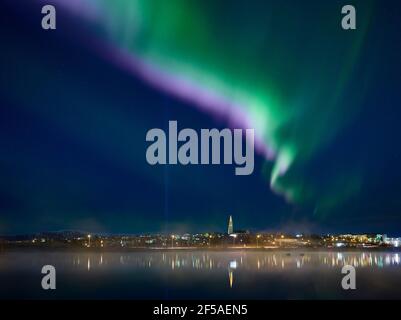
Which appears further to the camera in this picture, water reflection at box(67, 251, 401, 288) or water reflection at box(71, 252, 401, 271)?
water reflection at box(71, 252, 401, 271)

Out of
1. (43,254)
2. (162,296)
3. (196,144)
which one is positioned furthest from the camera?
(43,254)

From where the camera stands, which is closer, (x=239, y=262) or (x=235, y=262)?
(x=239, y=262)

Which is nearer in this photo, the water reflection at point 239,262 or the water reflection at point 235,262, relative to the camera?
the water reflection at point 235,262

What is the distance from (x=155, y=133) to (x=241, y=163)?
2.03 metres

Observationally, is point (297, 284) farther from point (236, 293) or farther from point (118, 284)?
point (118, 284)
